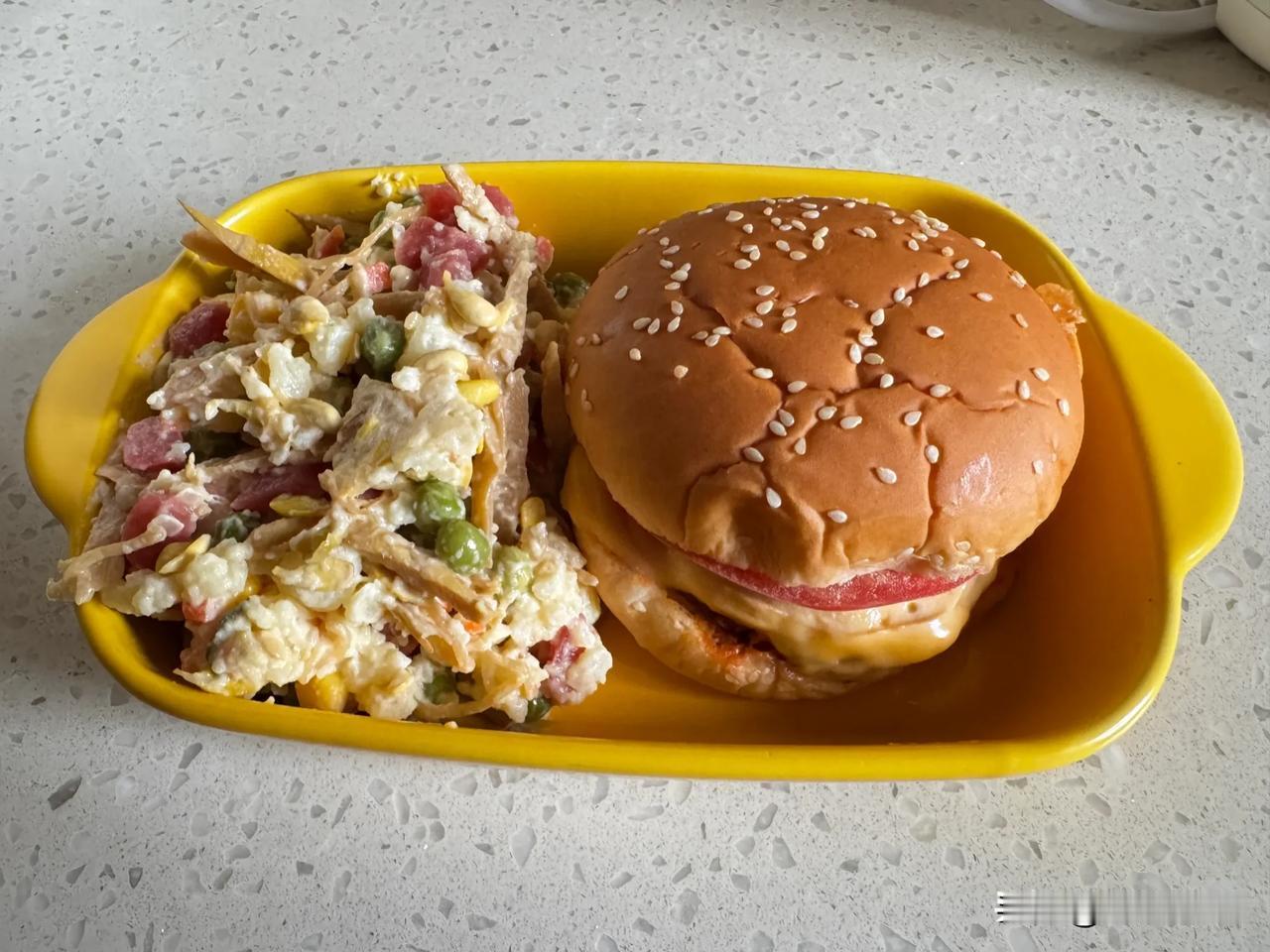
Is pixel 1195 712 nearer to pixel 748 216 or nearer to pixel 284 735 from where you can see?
pixel 748 216

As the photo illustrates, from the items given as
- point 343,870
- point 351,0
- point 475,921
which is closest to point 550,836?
point 475,921

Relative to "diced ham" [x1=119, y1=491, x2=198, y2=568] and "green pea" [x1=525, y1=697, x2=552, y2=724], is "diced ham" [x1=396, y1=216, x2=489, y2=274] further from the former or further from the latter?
"green pea" [x1=525, y1=697, x2=552, y2=724]

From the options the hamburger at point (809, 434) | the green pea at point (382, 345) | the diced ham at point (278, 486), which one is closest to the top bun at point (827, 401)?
the hamburger at point (809, 434)

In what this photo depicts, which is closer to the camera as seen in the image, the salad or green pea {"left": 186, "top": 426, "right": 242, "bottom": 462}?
the salad

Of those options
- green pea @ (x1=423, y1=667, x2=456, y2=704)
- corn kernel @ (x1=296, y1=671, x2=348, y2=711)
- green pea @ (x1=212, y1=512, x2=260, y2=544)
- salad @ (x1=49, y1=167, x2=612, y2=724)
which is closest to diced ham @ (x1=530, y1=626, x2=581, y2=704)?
salad @ (x1=49, y1=167, x2=612, y2=724)

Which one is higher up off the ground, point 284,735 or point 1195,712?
point 284,735

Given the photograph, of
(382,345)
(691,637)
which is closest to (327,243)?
(382,345)
